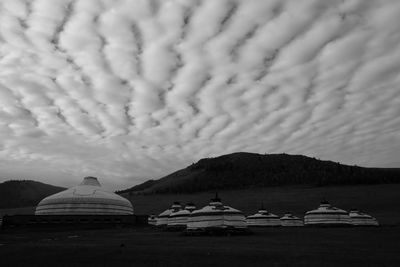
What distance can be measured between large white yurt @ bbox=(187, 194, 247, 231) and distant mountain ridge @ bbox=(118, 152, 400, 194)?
3221 inches

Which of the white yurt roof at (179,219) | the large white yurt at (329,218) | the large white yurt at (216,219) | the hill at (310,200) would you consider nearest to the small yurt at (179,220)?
the white yurt roof at (179,219)

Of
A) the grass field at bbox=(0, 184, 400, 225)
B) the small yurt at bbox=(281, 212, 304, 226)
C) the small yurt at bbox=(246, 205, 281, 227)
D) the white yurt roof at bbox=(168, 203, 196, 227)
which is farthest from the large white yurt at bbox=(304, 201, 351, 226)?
the white yurt roof at bbox=(168, 203, 196, 227)

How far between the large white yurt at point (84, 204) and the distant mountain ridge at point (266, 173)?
218 feet

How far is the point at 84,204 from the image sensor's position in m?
60.8

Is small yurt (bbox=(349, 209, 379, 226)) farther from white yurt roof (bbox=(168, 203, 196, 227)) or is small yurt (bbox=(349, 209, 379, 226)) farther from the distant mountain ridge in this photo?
the distant mountain ridge

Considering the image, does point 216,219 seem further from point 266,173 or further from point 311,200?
point 266,173

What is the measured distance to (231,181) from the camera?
145625 mm

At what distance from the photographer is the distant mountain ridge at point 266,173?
119m

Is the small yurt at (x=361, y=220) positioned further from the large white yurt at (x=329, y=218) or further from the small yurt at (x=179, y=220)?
the small yurt at (x=179, y=220)

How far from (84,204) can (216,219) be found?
3138 centimetres

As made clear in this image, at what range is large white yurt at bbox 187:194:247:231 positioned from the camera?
35.1 m

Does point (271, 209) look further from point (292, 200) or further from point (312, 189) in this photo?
point (312, 189)

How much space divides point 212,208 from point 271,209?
48.3 m

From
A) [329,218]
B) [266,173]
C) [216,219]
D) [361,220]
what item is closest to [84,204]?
[216,219]
